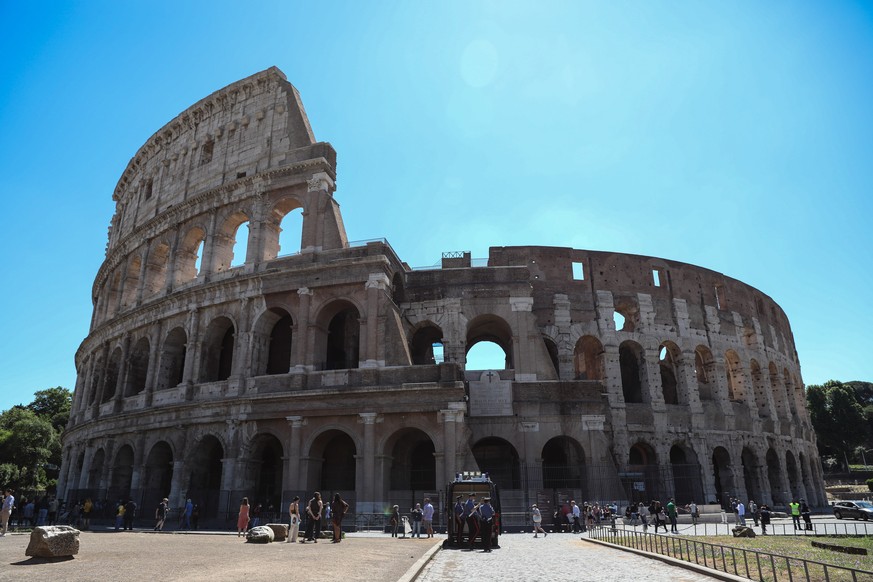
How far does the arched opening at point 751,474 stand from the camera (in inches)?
1144

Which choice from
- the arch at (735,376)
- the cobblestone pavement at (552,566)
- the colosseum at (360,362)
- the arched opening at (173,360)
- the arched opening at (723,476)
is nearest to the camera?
the cobblestone pavement at (552,566)

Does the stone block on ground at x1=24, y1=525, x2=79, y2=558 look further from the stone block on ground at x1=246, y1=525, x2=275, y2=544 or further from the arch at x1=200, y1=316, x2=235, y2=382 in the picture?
the arch at x1=200, y1=316, x2=235, y2=382

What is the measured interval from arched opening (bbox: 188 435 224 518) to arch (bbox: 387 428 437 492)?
6.63 m

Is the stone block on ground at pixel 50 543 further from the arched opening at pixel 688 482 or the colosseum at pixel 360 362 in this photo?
the arched opening at pixel 688 482

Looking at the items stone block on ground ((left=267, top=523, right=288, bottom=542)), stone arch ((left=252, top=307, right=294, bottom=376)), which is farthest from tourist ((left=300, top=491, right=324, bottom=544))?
stone arch ((left=252, top=307, right=294, bottom=376))

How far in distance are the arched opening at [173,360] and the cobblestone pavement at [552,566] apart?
17.4m

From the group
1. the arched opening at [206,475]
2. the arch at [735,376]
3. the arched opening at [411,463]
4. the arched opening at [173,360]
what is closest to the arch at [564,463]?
the arched opening at [411,463]

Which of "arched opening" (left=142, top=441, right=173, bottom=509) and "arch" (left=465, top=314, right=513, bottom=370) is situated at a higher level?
"arch" (left=465, top=314, right=513, bottom=370)

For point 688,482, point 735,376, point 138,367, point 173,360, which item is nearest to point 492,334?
point 688,482

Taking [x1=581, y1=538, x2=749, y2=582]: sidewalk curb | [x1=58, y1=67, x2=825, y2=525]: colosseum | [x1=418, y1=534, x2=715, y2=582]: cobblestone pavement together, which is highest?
[x1=58, y1=67, x2=825, y2=525]: colosseum

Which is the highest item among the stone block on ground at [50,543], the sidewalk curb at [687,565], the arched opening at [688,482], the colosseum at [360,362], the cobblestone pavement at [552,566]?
the colosseum at [360,362]

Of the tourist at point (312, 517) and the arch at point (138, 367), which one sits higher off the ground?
the arch at point (138, 367)

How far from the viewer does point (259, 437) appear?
21734mm

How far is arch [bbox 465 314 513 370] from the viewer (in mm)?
24934
